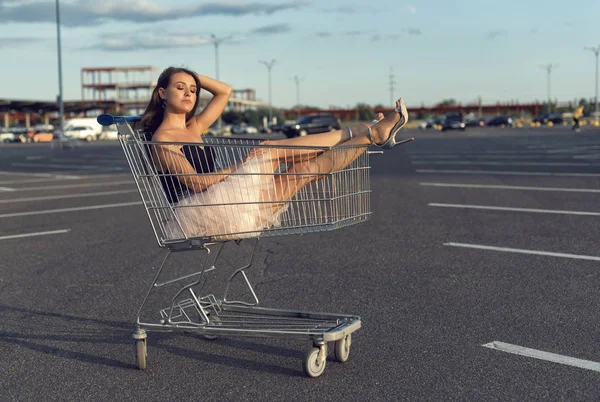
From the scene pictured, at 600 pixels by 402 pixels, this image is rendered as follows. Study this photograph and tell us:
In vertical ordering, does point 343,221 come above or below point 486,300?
above

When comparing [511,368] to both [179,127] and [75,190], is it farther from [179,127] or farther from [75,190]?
[75,190]

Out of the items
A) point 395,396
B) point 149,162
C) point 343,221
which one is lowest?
point 395,396

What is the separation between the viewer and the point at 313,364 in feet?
13.0

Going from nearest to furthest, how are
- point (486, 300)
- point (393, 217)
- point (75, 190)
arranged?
point (486, 300) < point (393, 217) < point (75, 190)

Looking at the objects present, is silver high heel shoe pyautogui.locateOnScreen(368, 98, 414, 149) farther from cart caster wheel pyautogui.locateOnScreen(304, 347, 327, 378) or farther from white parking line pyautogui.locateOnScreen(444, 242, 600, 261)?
white parking line pyautogui.locateOnScreen(444, 242, 600, 261)

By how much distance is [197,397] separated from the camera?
3738 millimetres

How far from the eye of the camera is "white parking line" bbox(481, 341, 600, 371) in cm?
402

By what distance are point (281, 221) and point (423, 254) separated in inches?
118

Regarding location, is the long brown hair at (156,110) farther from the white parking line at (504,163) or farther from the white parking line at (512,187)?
the white parking line at (504,163)

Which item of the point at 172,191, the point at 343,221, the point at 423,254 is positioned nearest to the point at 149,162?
the point at 172,191

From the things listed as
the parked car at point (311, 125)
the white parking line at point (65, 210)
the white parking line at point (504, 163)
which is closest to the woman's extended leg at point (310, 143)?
the white parking line at point (65, 210)

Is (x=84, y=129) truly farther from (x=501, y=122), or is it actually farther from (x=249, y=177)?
(x=249, y=177)

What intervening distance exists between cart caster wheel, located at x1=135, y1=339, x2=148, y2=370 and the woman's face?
1.36 meters

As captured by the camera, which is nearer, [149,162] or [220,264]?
[149,162]
